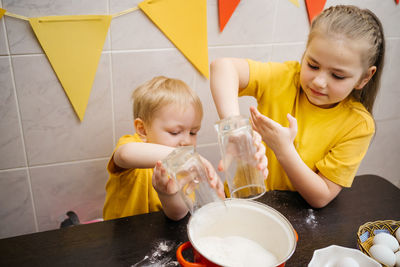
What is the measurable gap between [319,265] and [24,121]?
1.07 m

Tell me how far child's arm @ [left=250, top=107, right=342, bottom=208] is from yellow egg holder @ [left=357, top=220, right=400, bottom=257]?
13cm

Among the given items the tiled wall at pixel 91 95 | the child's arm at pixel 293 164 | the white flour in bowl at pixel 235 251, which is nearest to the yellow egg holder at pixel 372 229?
the child's arm at pixel 293 164

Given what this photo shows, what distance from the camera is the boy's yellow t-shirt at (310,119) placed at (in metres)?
1.03

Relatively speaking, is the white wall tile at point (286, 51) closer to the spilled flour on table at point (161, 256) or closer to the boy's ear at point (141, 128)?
the boy's ear at point (141, 128)

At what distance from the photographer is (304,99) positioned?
1124mm

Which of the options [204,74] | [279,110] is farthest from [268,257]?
[204,74]

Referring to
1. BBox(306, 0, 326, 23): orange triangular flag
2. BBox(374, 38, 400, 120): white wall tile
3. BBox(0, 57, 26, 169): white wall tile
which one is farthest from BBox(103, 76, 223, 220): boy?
BBox(374, 38, 400, 120): white wall tile

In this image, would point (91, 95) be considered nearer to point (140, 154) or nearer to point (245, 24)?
point (140, 154)

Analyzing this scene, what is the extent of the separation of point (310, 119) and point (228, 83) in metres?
0.31

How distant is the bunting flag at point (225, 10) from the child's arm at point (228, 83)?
28 centimetres

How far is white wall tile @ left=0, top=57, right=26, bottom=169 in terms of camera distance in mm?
1133

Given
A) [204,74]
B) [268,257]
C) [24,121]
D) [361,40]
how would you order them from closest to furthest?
1. [268,257]
2. [361,40]
3. [24,121]
4. [204,74]

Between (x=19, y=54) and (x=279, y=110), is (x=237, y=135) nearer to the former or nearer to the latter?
(x=279, y=110)

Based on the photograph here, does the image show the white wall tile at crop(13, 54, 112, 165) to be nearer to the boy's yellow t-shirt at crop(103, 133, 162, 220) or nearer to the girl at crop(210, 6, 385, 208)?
the boy's yellow t-shirt at crop(103, 133, 162, 220)
